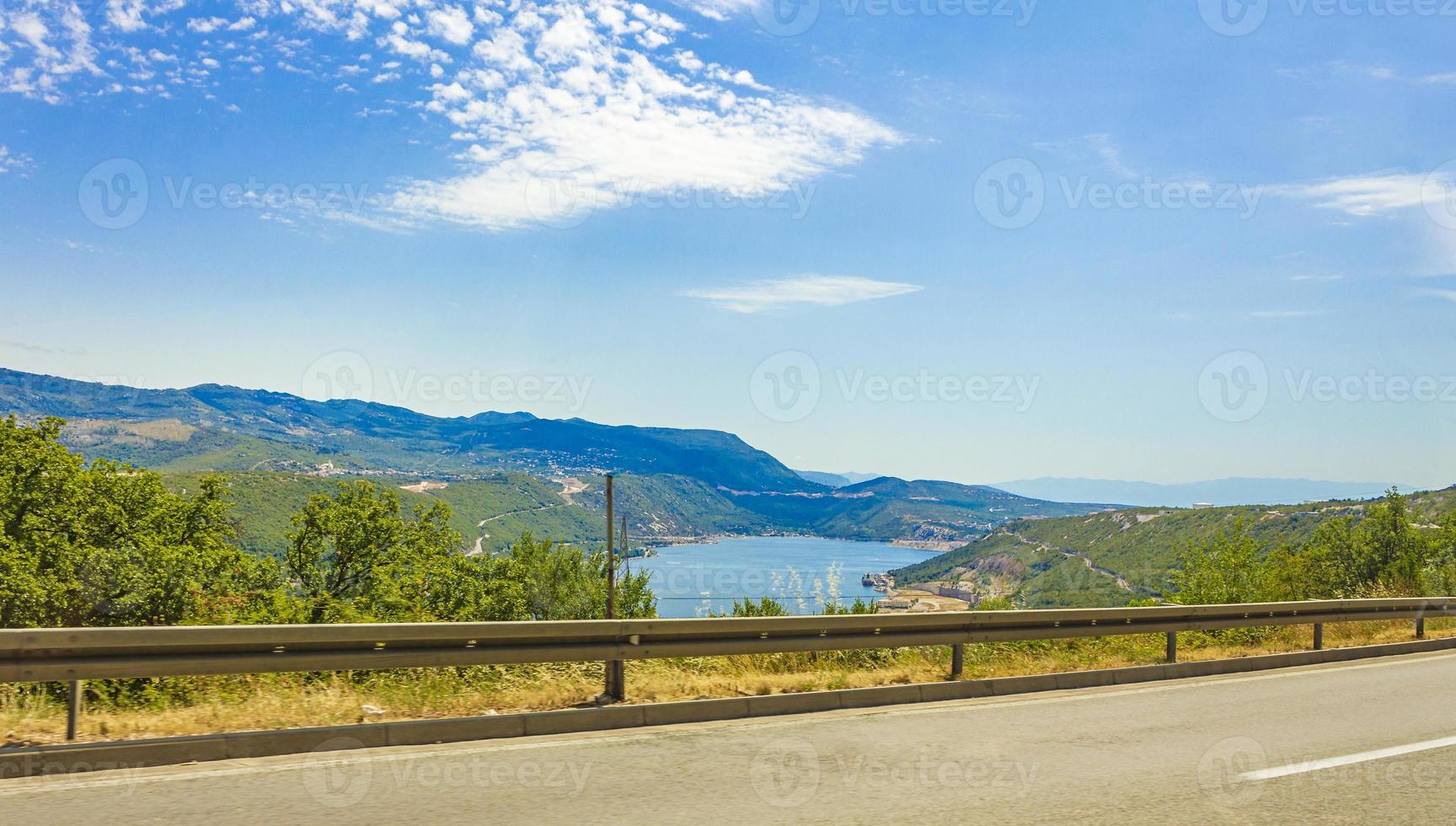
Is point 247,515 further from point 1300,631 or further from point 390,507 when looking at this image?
point 1300,631

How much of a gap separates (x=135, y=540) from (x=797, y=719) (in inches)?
1336

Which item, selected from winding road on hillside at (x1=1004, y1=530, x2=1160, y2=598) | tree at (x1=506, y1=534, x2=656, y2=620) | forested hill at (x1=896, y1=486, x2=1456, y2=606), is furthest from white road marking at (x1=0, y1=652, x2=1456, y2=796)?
winding road on hillside at (x1=1004, y1=530, x2=1160, y2=598)

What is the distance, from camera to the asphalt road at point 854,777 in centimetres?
508

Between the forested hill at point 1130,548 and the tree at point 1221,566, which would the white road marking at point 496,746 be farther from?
the forested hill at point 1130,548

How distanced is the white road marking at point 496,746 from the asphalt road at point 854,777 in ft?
0.08

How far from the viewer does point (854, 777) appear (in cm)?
600

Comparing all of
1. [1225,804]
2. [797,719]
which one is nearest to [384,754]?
[797,719]

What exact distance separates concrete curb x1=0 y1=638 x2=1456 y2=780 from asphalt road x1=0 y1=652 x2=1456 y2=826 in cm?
17

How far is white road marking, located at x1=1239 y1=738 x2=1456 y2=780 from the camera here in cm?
632

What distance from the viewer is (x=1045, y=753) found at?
683 centimetres

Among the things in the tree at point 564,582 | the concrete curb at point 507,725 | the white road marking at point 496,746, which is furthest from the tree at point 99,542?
the white road marking at point 496,746

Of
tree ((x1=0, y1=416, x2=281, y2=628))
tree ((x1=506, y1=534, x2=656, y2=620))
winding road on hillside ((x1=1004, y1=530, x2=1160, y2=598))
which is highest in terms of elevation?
tree ((x1=0, y1=416, x2=281, y2=628))

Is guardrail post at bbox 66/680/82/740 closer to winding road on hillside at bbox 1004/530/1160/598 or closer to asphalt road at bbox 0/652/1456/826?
asphalt road at bbox 0/652/1456/826

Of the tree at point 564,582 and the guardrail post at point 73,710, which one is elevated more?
the guardrail post at point 73,710
